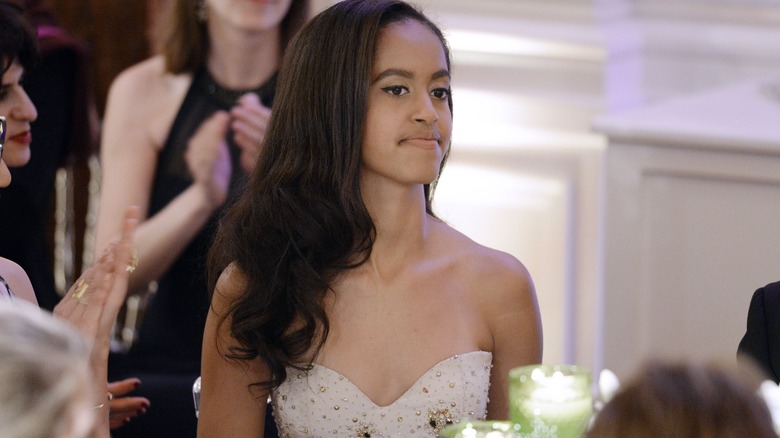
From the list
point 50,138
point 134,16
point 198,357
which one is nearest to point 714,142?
point 198,357

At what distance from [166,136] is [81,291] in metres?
1.38

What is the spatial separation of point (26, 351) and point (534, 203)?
2625 mm

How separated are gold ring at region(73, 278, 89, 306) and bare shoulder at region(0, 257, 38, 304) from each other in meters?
0.15

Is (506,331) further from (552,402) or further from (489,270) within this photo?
(552,402)

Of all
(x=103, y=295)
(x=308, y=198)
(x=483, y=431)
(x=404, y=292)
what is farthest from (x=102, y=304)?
(x=483, y=431)

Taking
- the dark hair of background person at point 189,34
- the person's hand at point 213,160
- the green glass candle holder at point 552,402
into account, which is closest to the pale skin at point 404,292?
the green glass candle holder at point 552,402

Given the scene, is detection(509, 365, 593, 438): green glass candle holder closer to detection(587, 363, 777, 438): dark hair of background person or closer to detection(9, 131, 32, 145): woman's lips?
detection(587, 363, 777, 438): dark hair of background person

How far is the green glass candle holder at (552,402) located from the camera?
1488mm

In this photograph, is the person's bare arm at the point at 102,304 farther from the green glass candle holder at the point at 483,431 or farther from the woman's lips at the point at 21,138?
the woman's lips at the point at 21,138

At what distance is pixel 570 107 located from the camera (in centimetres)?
349

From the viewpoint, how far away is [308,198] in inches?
82.6

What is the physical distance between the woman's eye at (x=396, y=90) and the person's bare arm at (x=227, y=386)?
405 millimetres

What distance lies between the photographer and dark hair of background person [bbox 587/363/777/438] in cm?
102

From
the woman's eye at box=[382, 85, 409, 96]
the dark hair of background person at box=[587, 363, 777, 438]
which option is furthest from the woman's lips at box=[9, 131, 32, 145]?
the dark hair of background person at box=[587, 363, 777, 438]
